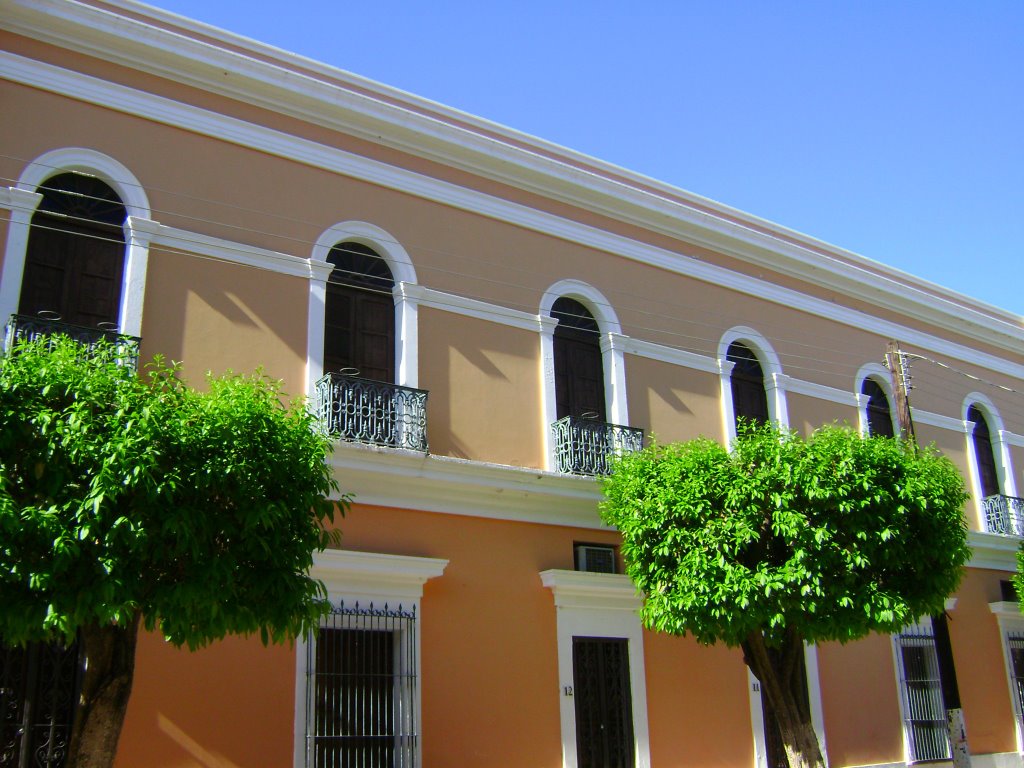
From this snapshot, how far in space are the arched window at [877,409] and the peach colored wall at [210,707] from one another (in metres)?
10.0

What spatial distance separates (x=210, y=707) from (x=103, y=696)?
8.70 feet

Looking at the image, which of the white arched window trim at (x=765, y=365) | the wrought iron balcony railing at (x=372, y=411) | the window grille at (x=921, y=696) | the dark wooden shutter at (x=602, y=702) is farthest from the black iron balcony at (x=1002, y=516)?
the wrought iron balcony railing at (x=372, y=411)

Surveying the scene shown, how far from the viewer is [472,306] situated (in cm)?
1220

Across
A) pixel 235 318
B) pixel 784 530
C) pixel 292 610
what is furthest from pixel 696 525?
pixel 235 318

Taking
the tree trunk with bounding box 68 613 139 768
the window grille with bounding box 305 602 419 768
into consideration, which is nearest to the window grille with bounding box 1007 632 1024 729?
the window grille with bounding box 305 602 419 768

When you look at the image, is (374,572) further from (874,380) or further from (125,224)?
(874,380)

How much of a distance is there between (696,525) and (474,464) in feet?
8.43

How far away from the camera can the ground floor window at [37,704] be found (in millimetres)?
8539

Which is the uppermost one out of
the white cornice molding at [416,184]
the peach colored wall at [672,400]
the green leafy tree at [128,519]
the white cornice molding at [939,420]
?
the white cornice molding at [416,184]

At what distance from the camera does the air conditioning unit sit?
39.5 feet

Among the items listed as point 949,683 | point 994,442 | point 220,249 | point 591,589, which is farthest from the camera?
point 994,442

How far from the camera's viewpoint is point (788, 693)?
1006 centimetres

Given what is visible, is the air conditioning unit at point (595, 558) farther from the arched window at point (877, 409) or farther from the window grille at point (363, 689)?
the arched window at point (877, 409)

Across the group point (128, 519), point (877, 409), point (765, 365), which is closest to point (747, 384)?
point (765, 365)
